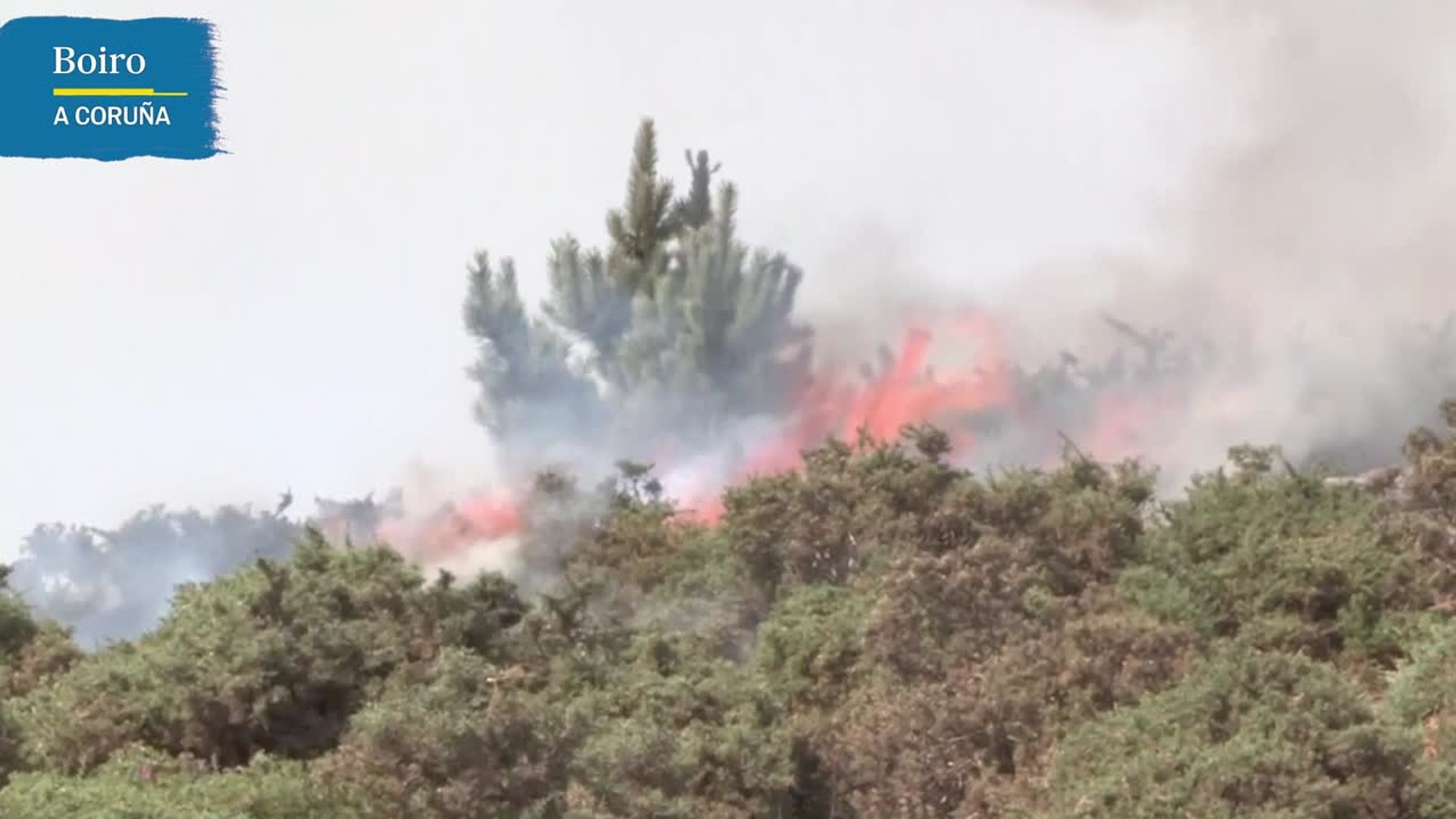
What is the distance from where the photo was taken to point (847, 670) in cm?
1633

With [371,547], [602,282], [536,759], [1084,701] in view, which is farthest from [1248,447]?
[602,282]

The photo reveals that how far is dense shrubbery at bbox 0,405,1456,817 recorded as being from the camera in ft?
37.4

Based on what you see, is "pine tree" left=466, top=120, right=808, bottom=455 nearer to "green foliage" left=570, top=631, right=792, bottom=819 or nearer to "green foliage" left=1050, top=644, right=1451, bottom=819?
"green foliage" left=570, top=631, right=792, bottom=819

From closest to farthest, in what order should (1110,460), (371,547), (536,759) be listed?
(536,759) → (371,547) → (1110,460)

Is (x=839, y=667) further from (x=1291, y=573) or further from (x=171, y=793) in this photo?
(x=171, y=793)

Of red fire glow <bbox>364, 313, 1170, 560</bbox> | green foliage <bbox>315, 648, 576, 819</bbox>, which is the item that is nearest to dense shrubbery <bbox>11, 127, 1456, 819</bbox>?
green foliage <bbox>315, 648, 576, 819</bbox>

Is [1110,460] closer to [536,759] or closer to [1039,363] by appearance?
[1039,363]

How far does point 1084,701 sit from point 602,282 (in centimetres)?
2083

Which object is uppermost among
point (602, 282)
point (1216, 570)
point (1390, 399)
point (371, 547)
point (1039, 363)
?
point (602, 282)

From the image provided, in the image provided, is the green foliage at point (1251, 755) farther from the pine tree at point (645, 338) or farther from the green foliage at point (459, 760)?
the pine tree at point (645, 338)


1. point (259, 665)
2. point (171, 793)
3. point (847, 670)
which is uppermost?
point (259, 665)

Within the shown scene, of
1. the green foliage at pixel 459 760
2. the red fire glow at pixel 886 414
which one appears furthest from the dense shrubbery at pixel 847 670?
the red fire glow at pixel 886 414

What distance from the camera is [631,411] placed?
103 feet

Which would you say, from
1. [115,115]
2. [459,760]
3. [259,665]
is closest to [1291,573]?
[459,760]
